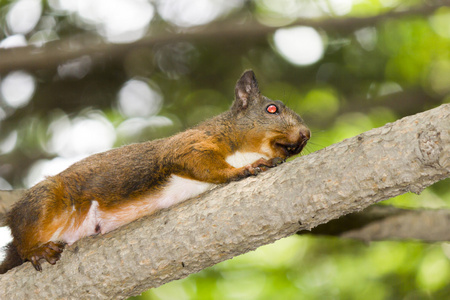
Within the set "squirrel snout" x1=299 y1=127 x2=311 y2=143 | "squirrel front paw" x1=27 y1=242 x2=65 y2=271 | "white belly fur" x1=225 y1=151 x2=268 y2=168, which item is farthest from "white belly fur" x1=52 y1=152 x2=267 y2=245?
"squirrel snout" x1=299 y1=127 x2=311 y2=143

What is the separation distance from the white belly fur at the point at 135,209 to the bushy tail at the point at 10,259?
0.50m

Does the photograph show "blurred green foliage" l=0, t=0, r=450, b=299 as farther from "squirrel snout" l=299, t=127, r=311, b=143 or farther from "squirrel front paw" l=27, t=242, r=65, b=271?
"squirrel front paw" l=27, t=242, r=65, b=271

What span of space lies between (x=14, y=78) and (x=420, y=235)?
19.6 ft

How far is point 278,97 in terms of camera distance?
7.34 m

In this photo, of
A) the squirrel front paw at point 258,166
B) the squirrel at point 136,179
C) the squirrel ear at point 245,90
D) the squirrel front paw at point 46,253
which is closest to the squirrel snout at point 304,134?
the squirrel at point 136,179

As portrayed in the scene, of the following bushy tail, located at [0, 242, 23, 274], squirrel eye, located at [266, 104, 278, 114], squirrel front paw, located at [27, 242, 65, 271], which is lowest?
bushy tail, located at [0, 242, 23, 274]

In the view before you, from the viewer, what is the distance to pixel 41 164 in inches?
277

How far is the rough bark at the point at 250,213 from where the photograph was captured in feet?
8.36

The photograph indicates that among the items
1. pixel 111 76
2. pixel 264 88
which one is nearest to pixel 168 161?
pixel 264 88

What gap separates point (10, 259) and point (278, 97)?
14.2ft

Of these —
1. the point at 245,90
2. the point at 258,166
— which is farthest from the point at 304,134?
the point at 258,166

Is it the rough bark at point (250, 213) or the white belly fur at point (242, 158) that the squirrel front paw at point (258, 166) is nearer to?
the rough bark at point (250, 213)

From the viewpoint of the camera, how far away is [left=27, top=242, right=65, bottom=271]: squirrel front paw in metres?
3.54

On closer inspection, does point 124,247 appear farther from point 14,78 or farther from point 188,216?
point 14,78
